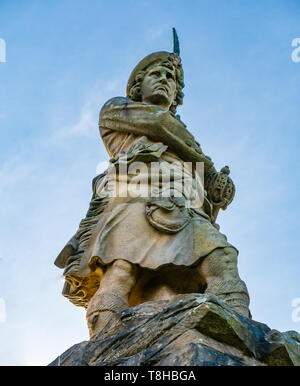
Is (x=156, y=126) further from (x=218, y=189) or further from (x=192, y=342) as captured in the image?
(x=192, y=342)

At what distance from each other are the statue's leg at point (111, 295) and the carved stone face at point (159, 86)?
114 inches

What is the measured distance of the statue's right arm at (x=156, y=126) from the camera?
23.5 feet

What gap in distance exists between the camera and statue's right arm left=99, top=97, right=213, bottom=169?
282 inches

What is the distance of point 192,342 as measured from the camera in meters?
3.97

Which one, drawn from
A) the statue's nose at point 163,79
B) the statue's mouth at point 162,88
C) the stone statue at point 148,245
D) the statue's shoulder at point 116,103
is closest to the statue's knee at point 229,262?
the stone statue at point 148,245

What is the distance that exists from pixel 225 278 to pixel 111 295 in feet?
3.27

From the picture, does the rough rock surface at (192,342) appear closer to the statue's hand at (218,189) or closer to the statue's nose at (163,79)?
the statue's hand at (218,189)

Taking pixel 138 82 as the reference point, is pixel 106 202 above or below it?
below

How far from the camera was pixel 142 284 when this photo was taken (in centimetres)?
581
